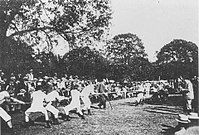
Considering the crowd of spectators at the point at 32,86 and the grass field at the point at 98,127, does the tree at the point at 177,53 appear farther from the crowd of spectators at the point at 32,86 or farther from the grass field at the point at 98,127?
the grass field at the point at 98,127

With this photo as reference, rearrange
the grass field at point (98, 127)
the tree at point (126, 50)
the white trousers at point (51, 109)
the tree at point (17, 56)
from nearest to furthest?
the grass field at point (98, 127) < the white trousers at point (51, 109) < the tree at point (17, 56) < the tree at point (126, 50)

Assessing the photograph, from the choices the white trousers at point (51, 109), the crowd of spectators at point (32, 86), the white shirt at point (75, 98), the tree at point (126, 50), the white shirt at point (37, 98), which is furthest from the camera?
the tree at point (126, 50)

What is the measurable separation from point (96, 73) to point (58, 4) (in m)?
21.2

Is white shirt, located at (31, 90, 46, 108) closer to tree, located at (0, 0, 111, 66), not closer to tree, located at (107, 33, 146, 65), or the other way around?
tree, located at (0, 0, 111, 66)

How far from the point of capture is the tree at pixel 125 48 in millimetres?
44591

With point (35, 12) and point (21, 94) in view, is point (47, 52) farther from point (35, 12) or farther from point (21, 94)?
point (21, 94)

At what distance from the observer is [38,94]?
30.8ft

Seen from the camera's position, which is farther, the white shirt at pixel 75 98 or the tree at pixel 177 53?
the tree at pixel 177 53

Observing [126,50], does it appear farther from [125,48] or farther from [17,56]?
[17,56]

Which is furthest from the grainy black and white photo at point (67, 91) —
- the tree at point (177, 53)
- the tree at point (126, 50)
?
the tree at point (177, 53)

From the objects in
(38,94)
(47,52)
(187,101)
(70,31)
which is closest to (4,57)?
(47,52)

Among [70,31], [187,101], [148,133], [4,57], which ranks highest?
[70,31]

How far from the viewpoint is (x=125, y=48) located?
4616 cm

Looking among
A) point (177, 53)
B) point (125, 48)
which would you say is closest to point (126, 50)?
point (125, 48)
